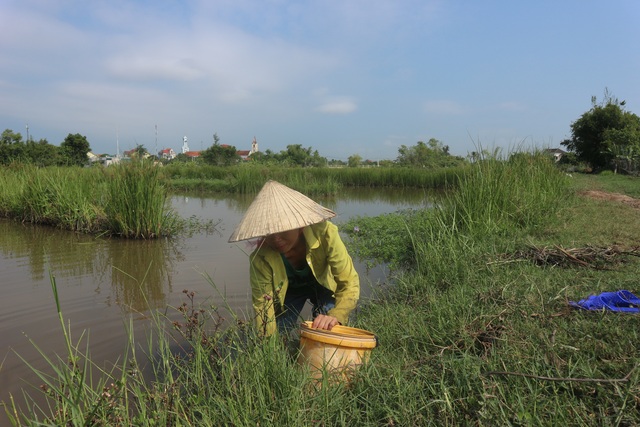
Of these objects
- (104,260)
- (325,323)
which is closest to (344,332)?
(325,323)

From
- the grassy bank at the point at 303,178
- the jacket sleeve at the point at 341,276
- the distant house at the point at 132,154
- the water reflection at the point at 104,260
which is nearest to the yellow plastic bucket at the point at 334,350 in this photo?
the jacket sleeve at the point at 341,276

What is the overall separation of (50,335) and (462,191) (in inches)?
165

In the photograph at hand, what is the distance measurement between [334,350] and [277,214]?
663mm

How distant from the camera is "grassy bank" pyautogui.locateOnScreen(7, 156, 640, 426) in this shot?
4.75ft

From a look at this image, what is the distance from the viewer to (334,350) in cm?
172

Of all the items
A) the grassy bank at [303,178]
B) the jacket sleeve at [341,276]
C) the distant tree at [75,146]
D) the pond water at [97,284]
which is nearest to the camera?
the jacket sleeve at [341,276]

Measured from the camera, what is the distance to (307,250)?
2.20m

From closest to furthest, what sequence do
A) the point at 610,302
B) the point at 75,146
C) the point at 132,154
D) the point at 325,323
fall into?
the point at 325,323
the point at 610,302
the point at 132,154
the point at 75,146

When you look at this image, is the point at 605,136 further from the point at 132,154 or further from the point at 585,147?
the point at 132,154

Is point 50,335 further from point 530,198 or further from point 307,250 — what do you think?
point 530,198

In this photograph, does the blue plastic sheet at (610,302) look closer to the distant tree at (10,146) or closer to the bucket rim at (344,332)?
the bucket rim at (344,332)

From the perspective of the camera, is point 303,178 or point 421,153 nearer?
point 303,178

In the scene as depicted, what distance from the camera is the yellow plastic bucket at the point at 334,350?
5.60ft

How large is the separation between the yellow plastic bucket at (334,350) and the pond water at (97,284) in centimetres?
41
